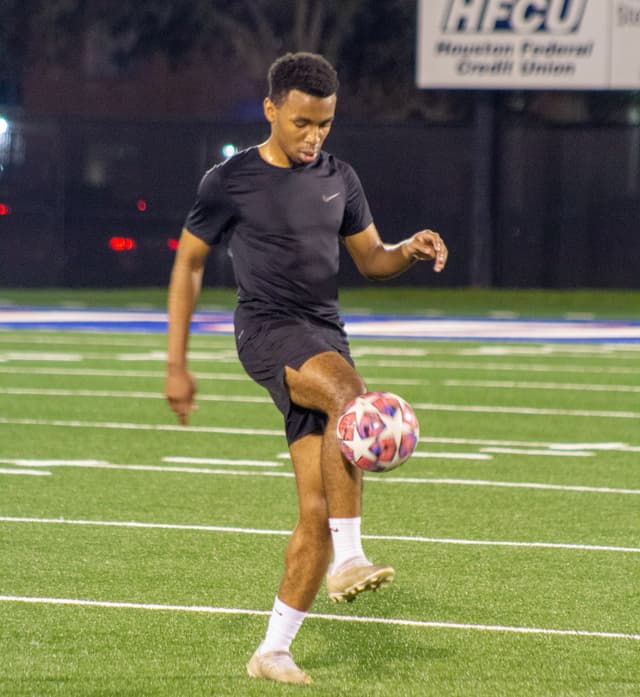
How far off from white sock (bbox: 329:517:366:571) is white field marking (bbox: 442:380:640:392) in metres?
10.7

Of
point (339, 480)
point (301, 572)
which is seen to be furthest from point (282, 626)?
point (339, 480)

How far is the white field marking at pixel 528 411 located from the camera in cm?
1435

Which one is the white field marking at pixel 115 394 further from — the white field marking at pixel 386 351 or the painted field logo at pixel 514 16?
the painted field logo at pixel 514 16

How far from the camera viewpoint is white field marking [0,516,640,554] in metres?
8.53

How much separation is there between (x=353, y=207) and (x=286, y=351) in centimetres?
70

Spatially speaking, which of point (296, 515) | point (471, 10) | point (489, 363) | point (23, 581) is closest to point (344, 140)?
point (471, 10)

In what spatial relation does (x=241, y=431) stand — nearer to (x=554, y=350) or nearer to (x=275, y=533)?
(x=275, y=533)

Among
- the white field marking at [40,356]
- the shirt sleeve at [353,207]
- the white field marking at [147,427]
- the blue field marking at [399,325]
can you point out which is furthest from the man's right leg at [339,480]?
the blue field marking at [399,325]

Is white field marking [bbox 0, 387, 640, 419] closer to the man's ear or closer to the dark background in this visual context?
the man's ear

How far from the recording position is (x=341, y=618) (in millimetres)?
6984

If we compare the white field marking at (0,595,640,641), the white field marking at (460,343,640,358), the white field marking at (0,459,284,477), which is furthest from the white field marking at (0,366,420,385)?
the white field marking at (0,595,640,641)

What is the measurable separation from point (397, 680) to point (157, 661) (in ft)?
2.85

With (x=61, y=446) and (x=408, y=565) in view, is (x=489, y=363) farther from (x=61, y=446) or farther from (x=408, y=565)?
(x=408, y=565)

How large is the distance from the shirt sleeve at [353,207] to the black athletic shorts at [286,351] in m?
0.45
